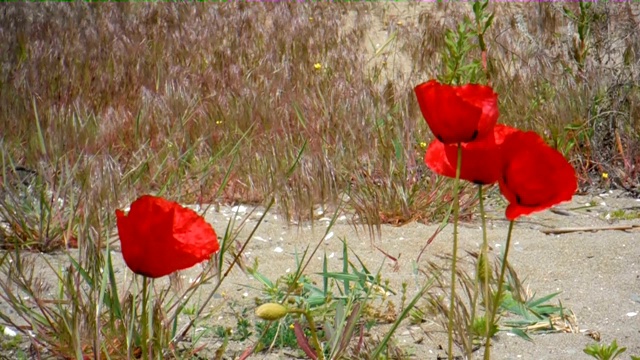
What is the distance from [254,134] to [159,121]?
0.43 m

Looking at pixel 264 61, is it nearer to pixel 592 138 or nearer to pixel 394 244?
pixel 592 138

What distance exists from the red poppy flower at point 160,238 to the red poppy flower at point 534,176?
1.47 feet

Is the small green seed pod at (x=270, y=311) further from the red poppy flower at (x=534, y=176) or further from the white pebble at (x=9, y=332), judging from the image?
the white pebble at (x=9, y=332)

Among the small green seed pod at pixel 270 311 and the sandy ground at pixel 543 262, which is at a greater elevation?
the small green seed pod at pixel 270 311

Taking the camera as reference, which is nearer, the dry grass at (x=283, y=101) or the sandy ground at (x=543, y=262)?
the sandy ground at (x=543, y=262)

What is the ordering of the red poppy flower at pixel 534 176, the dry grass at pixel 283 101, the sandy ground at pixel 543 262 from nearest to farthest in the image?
the red poppy flower at pixel 534 176
the sandy ground at pixel 543 262
the dry grass at pixel 283 101

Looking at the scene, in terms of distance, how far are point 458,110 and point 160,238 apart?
1.54ft

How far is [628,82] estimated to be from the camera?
12.2 feet

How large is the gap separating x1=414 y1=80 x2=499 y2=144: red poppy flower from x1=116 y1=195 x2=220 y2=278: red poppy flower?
376 millimetres

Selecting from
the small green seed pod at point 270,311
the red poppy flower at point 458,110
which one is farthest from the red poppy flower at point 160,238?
the red poppy flower at point 458,110

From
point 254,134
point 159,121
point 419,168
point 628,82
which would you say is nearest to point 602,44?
point 628,82

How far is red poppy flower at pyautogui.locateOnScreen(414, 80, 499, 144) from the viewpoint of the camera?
1.32 meters

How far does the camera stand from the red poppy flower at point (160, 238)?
4.40 ft

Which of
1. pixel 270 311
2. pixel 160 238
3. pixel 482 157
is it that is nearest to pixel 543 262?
pixel 482 157
